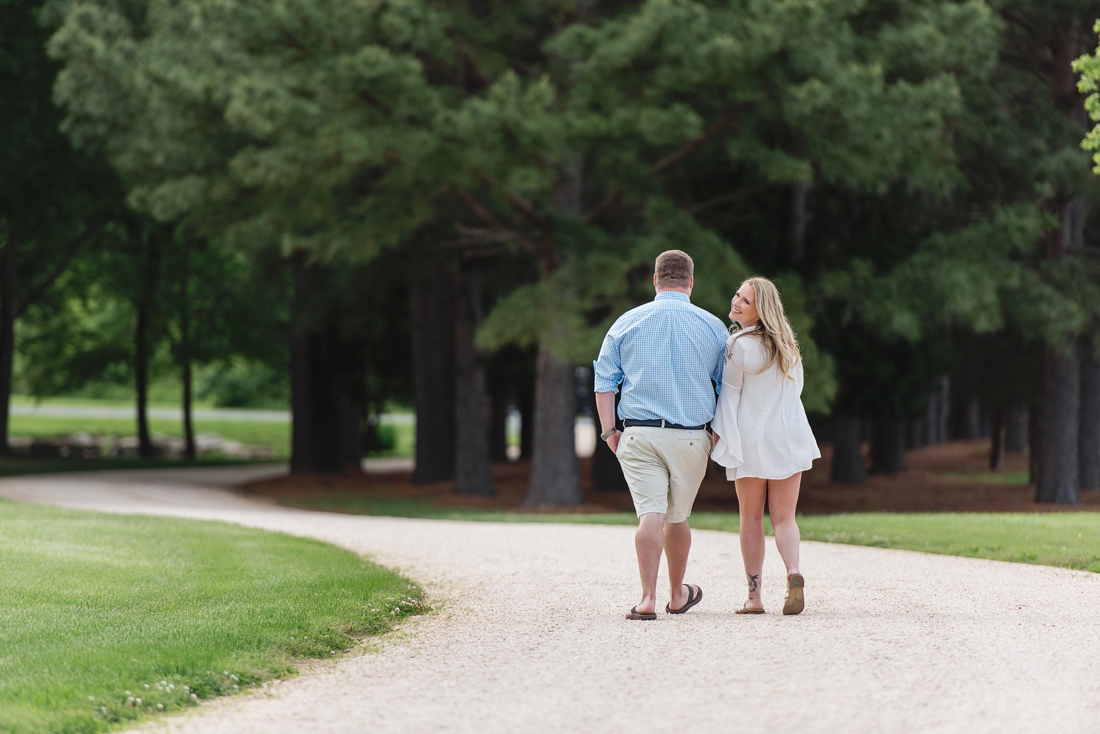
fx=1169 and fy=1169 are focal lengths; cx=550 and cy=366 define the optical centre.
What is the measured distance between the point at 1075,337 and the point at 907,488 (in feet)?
21.6

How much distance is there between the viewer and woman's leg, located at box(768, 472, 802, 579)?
20.9 ft

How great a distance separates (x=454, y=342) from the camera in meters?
23.9

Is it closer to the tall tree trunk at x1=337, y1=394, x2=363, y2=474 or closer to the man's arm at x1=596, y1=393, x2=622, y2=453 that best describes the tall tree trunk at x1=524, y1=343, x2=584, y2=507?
the man's arm at x1=596, y1=393, x2=622, y2=453

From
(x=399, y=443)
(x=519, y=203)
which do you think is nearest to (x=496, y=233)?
(x=519, y=203)

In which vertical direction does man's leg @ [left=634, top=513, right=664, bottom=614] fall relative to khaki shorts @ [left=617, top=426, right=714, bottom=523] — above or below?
below

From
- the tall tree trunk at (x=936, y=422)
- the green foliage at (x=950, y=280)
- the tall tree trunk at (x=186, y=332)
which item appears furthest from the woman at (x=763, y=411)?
the tall tree trunk at (x=936, y=422)

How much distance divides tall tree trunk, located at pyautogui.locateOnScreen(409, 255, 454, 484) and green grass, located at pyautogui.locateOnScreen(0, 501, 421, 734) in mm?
12812

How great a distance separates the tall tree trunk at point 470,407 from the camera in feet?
68.5

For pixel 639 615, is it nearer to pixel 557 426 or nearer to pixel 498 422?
pixel 557 426

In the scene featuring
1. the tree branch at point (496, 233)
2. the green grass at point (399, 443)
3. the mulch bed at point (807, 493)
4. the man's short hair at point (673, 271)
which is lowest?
the green grass at point (399, 443)

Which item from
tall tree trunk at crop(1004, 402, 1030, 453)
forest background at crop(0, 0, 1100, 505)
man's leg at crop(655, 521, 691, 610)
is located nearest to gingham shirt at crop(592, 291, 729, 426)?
man's leg at crop(655, 521, 691, 610)

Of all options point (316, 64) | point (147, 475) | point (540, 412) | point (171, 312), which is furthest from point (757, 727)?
point (171, 312)

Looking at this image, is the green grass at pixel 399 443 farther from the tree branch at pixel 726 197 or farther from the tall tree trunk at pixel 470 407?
the tree branch at pixel 726 197

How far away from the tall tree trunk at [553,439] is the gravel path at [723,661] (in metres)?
9.58
